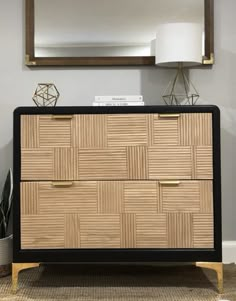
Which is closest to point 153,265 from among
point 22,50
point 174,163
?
point 174,163

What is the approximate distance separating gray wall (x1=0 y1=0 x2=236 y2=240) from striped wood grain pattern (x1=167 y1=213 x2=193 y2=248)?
537 millimetres

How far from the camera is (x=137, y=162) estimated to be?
190 centimetres

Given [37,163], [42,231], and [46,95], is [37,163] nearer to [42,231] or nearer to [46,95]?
[42,231]

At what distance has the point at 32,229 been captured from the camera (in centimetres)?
189

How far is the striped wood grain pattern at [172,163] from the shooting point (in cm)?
190

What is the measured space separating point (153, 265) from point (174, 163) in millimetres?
646

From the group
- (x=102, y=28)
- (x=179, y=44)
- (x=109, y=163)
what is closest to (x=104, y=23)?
(x=102, y=28)

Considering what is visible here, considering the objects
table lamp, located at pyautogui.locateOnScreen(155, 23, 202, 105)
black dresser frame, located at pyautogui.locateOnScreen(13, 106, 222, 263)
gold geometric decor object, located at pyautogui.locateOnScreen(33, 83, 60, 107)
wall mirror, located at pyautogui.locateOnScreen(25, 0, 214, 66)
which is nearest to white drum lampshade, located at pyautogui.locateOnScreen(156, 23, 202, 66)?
table lamp, located at pyautogui.locateOnScreen(155, 23, 202, 105)

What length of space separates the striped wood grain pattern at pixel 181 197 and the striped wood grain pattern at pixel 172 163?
0.13ft

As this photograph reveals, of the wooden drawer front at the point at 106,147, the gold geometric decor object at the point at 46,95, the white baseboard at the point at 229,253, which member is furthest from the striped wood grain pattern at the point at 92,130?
the white baseboard at the point at 229,253

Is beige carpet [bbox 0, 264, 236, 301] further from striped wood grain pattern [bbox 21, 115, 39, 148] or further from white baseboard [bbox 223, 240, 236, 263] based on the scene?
striped wood grain pattern [bbox 21, 115, 39, 148]

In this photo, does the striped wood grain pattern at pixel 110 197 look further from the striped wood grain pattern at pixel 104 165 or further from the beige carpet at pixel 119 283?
the beige carpet at pixel 119 283

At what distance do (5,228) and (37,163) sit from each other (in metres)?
0.47

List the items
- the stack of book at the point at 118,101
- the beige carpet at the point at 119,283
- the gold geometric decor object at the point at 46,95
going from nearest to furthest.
Result: the beige carpet at the point at 119,283 → the stack of book at the point at 118,101 → the gold geometric decor object at the point at 46,95
